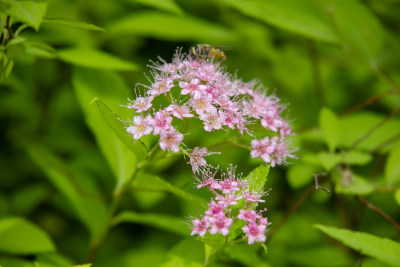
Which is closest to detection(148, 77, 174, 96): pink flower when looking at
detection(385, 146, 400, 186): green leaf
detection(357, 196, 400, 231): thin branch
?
detection(357, 196, 400, 231): thin branch

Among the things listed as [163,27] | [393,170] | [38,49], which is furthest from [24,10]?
[393,170]

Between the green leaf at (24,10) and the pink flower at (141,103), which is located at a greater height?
the green leaf at (24,10)

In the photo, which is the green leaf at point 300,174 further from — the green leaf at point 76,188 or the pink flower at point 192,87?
the green leaf at point 76,188

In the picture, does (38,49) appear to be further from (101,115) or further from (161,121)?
(161,121)

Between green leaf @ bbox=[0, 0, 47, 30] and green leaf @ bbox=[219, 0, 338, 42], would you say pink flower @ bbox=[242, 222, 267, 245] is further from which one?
green leaf @ bbox=[219, 0, 338, 42]

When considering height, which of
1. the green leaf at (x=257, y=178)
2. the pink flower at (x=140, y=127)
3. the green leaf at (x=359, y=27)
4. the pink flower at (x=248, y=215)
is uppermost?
the green leaf at (x=359, y=27)

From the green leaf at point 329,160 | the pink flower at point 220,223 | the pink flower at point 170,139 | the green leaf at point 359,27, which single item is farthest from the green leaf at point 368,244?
the green leaf at point 359,27

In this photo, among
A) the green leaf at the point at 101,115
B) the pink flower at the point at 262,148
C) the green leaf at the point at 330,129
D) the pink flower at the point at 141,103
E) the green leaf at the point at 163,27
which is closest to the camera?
the pink flower at the point at 141,103
